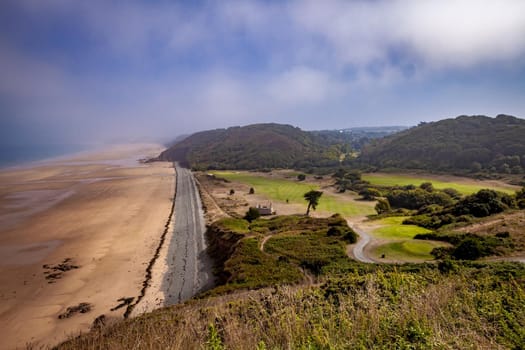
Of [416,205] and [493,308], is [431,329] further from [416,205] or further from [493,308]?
[416,205]

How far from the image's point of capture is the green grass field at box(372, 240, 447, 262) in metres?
20.0

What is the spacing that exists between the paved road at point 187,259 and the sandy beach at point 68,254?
7.69 ft

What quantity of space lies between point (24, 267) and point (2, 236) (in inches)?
489

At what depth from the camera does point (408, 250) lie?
21.2 m

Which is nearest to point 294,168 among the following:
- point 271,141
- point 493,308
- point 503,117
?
point 271,141

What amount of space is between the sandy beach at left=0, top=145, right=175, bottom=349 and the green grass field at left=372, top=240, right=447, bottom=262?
19.7 metres

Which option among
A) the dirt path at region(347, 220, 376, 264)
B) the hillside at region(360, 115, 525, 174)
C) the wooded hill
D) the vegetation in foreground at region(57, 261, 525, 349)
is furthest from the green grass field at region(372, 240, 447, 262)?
the wooded hill

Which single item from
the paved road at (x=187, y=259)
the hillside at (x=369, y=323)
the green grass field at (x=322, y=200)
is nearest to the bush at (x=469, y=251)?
the hillside at (x=369, y=323)

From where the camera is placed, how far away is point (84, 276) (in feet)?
76.6

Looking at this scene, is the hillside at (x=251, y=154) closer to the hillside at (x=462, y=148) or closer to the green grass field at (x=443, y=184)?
the hillside at (x=462, y=148)

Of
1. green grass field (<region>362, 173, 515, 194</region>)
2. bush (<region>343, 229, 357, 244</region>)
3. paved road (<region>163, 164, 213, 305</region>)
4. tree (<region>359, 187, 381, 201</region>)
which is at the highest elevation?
bush (<region>343, 229, 357, 244</region>)

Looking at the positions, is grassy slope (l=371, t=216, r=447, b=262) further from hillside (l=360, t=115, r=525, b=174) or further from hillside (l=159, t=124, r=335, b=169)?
hillside (l=159, t=124, r=335, b=169)

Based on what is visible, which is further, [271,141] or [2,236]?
[271,141]

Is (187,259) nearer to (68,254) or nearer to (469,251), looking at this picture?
Answer: (68,254)
